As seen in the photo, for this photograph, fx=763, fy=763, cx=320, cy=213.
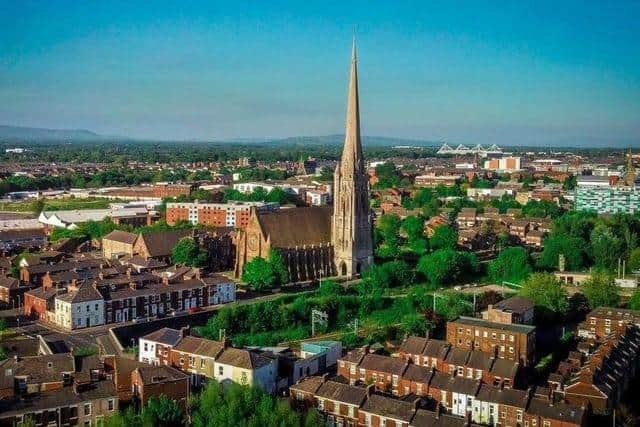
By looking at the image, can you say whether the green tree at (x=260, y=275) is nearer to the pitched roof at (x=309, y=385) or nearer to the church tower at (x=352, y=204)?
the church tower at (x=352, y=204)

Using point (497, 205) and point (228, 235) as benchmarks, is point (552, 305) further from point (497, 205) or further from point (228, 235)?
point (497, 205)

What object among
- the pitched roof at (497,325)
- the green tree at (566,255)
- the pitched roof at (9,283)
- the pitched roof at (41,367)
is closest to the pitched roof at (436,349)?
the pitched roof at (497,325)

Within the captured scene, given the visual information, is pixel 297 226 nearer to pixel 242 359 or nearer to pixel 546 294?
pixel 546 294

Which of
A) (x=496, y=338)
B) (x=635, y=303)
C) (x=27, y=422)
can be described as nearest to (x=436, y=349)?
(x=496, y=338)

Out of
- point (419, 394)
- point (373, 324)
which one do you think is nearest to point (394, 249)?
point (373, 324)

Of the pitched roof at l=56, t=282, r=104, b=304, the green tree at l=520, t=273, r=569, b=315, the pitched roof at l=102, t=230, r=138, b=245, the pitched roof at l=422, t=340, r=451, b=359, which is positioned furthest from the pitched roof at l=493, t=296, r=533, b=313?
the pitched roof at l=102, t=230, r=138, b=245

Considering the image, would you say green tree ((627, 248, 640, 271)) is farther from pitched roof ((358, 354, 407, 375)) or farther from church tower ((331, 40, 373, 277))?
pitched roof ((358, 354, 407, 375))
